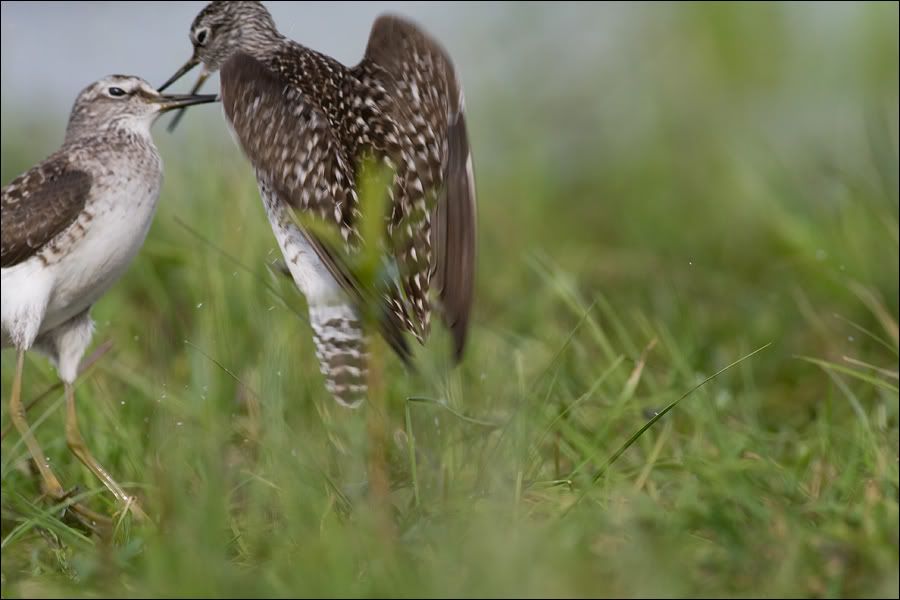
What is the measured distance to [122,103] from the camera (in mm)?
5801

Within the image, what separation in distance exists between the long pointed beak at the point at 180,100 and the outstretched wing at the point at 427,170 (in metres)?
0.71

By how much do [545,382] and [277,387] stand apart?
61.0 inches

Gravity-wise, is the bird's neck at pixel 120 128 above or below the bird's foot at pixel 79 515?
above

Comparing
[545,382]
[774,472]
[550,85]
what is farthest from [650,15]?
[774,472]

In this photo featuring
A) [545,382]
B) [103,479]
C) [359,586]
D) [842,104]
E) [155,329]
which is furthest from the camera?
[842,104]

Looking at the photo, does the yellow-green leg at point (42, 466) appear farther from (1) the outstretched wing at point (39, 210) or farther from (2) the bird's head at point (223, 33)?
(2) the bird's head at point (223, 33)

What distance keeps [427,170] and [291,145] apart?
52 cm

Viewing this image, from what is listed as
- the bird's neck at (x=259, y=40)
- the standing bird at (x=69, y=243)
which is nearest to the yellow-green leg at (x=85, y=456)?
the standing bird at (x=69, y=243)

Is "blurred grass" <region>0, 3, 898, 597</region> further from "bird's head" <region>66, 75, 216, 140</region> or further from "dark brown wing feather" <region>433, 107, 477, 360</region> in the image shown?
"bird's head" <region>66, 75, 216, 140</region>

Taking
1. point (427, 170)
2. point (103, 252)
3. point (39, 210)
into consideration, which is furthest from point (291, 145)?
point (39, 210)

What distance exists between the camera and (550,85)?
30.9ft

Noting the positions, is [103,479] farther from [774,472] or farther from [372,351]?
[774,472]

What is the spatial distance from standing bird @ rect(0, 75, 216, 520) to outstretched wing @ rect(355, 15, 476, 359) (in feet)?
3.39

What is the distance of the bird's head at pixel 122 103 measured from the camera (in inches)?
226
